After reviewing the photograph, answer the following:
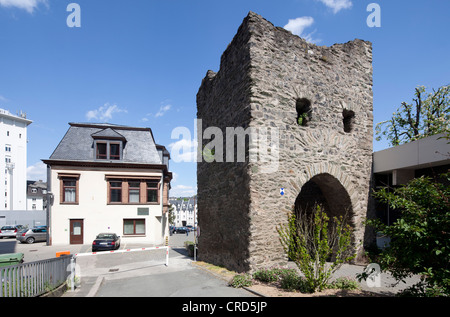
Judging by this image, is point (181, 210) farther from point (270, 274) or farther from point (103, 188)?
point (270, 274)

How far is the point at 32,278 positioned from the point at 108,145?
17.5 m

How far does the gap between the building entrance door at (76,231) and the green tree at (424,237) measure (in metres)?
21.7

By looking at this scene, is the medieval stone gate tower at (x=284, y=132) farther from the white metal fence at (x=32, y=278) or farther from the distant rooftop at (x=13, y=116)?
the distant rooftop at (x=13, y=116)

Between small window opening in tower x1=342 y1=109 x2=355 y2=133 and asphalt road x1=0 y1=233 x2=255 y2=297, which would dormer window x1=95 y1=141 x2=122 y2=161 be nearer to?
asphalt road x1=0 y1=233 x2=255 y2=297

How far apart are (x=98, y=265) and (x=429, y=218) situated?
13.2 metres

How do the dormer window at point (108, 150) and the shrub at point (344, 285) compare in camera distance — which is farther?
the dormer window at point (108, 150)

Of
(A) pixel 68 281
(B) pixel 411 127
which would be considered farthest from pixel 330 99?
(B) pixel 411 127

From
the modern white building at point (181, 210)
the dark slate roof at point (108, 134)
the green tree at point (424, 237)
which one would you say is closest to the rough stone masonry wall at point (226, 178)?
A: the green tree at point (424, 237)

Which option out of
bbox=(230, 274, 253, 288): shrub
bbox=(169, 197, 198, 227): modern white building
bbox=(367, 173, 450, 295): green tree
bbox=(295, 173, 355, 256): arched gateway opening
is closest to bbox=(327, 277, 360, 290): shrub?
bbox=(367, 173, 450, 295): green tree

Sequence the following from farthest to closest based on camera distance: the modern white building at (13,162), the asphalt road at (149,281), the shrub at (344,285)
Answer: the modern white building at (13,162)
the asphalt road at (149,281)
the shrub at (344,285)

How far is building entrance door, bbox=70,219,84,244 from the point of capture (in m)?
21.0

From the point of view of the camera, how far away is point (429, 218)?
4750 millimetres

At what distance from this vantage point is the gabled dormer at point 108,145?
22.4 m
